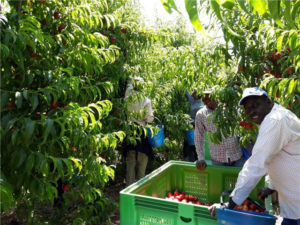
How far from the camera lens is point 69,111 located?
68.6 inches

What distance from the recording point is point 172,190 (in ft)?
9.65

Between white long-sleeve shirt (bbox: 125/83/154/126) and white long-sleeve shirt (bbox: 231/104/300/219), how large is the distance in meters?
1.98

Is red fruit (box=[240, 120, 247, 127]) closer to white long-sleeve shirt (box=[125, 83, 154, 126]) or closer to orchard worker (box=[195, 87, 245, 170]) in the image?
orchard worker (box=[195, 87, 245, 170])

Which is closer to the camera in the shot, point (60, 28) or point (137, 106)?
point (60, 28)

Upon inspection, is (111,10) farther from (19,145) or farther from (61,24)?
(19,145)

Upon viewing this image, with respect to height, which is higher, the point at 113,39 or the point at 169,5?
the point at 113,39

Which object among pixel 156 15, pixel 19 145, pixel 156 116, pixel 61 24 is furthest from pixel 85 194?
pixel 156 15

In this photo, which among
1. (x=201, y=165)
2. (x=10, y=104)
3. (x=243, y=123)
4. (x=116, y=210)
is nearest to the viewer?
(x=10, y=104)

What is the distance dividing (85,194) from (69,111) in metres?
0.94

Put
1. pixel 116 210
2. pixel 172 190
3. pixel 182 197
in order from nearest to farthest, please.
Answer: pixel 182 197
pixel 172 190
pixel 116 210

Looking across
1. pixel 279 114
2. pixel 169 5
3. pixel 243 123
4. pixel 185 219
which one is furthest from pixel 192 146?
pixel 169 5

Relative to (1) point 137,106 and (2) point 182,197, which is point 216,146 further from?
(1) point 137,106

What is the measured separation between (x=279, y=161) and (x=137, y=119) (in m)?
2.21

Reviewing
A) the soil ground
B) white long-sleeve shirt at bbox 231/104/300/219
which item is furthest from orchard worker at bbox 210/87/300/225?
the soil ground
